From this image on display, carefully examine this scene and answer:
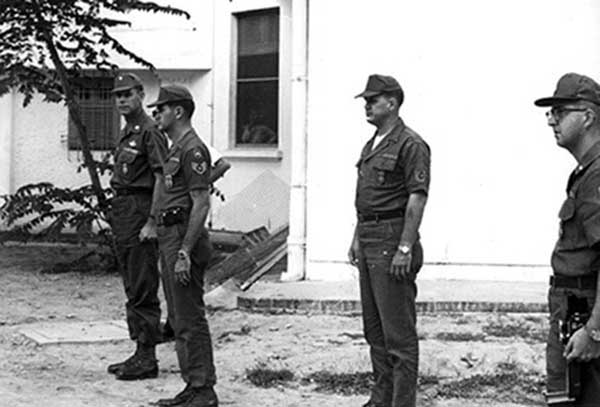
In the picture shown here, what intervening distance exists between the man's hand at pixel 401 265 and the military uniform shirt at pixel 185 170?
4.55 feet

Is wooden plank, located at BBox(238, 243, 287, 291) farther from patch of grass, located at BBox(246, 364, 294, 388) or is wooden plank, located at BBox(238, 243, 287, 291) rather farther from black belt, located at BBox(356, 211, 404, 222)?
black belt, located at BBox(356, 211, 404, 222)

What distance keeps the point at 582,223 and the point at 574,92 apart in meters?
0.60

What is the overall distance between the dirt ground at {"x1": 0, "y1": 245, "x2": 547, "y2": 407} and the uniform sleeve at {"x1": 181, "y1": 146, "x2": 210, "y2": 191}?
59.5 inches

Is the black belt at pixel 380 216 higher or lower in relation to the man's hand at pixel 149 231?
higher

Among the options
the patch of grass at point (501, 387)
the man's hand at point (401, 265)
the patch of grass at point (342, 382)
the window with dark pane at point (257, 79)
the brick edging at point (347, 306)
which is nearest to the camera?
the man's hand at point (401, 265)

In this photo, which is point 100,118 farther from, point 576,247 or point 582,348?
point 582,348

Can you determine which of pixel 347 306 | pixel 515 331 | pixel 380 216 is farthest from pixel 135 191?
pixel 515 331

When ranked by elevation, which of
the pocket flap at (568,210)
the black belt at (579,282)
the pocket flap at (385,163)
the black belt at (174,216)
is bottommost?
the black belt at (579,282)

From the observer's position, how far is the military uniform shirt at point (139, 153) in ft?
27.1

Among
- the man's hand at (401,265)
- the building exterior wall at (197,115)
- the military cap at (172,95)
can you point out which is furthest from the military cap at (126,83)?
the building exterior wall at (197,115)

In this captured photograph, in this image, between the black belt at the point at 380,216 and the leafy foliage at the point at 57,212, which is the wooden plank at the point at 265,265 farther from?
the black belt at the point at 380,216

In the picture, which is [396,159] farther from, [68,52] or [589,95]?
[68,52]

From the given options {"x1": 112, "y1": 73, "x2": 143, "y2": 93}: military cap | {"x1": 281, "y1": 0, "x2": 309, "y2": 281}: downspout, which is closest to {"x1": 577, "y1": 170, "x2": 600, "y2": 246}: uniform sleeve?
{"x1": 112, "y1": 73, "x2": 143, "y2": 93}: military cap

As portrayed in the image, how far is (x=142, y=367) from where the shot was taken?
8.36 meters
